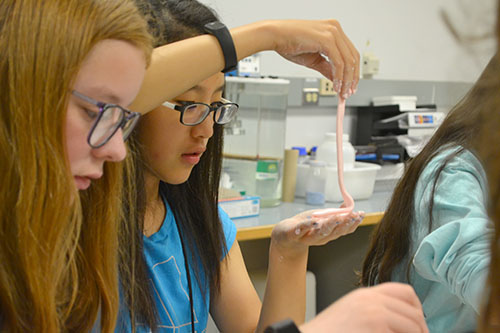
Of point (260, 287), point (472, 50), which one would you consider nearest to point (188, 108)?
point (472, 50)

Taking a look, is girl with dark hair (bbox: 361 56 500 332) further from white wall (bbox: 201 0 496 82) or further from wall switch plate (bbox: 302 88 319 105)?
wall switch plate (bbox: 302 88 319 105)

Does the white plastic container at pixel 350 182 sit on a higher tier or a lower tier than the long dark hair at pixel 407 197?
lower

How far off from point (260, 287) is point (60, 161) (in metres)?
1.82

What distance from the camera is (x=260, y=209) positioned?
2.31m

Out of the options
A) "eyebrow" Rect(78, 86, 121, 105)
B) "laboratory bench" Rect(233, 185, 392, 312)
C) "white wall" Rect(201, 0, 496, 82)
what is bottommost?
"laboratory bench" Rect(233, 185, 392, 312)

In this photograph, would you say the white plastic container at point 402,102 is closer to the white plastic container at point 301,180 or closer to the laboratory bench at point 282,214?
the laboratory bench at point 282,214

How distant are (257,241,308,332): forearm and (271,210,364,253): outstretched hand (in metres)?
0.03

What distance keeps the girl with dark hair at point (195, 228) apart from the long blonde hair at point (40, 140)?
282mm

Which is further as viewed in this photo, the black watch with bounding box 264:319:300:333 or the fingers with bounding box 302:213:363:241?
the fingers with bounding box 302:213:363:241

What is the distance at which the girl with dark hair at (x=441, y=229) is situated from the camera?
98cm

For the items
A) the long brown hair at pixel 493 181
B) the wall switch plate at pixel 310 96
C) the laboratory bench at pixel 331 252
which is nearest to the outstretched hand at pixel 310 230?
the long brown hair at pixel 493 181

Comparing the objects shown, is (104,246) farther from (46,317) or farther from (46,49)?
(46,49)

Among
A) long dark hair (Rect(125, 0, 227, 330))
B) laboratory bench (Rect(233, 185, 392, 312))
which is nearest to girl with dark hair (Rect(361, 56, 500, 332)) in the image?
long dark hair (Rect(125, 0, 227, 330))

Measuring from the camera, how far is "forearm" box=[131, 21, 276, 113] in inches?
38.8
